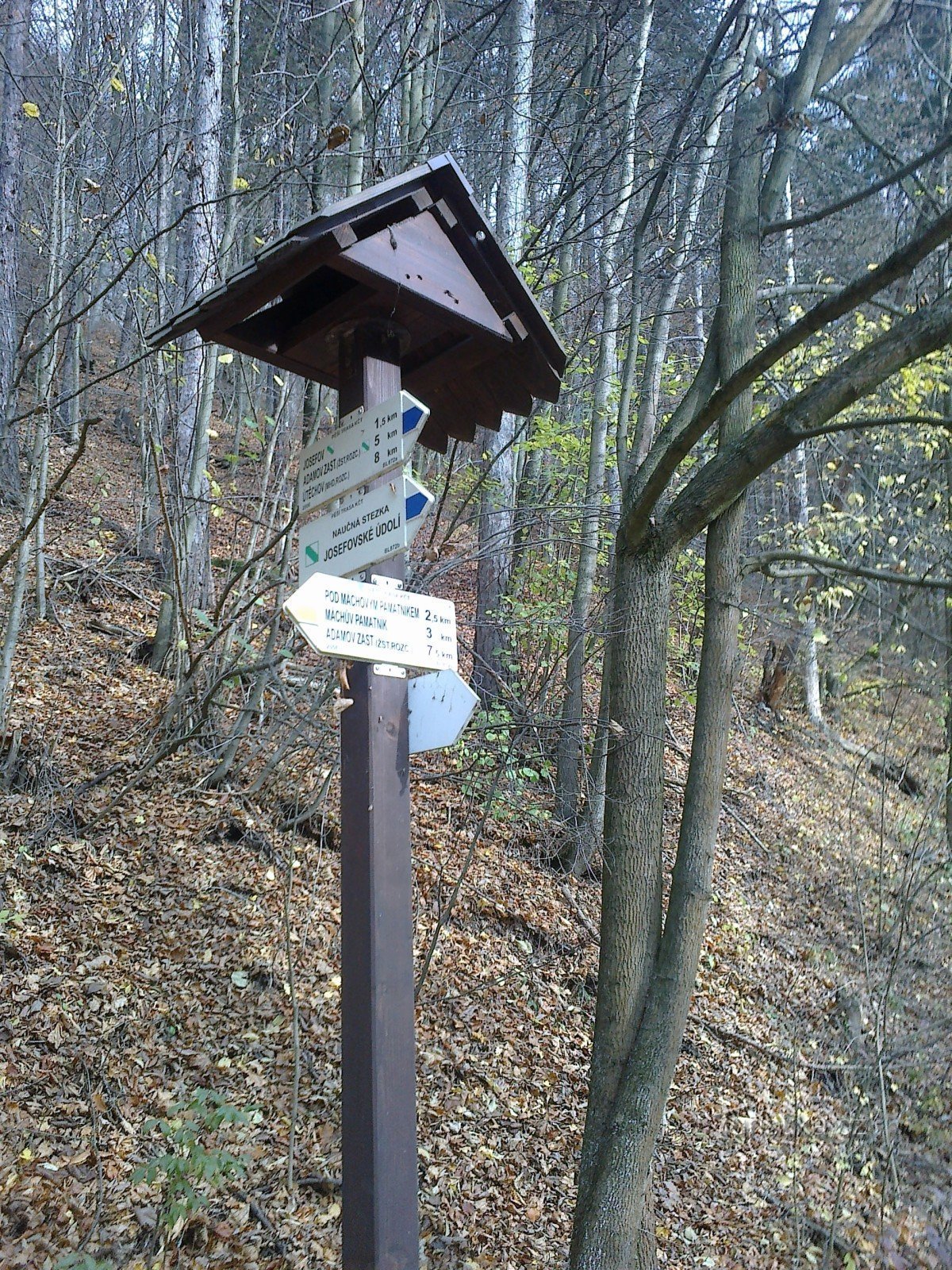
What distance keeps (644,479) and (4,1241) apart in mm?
4596

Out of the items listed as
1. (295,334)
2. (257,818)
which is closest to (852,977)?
(257,818)

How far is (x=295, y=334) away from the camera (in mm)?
3545

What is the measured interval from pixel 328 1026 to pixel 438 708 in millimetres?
3342

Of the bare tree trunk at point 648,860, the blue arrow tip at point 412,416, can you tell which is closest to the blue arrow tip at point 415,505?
the blue arrow tip at point 412,416

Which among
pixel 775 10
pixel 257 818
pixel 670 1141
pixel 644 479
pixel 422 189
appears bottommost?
pixel 670 1141

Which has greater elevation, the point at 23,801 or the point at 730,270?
the point at 730,270

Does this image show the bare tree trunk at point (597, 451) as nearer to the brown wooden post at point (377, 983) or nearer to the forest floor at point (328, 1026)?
the forest floor at point (328, 1026)

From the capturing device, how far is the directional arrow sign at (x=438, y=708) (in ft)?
9.29

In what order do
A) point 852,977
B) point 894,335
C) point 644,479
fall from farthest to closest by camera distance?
point 852,977
point 644,479
point 894,335

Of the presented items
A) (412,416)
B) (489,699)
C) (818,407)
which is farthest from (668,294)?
(412,416)

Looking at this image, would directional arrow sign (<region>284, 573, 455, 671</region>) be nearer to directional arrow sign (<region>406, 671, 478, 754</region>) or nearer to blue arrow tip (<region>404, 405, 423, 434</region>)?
directional arrow sign (<region>406, 671, 478, 754</region>)

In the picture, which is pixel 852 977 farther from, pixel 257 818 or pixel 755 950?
pixel 257 818

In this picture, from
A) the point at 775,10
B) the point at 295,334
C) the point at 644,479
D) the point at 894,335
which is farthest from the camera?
the point at 775,10

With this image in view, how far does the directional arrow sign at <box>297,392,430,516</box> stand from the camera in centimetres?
297
